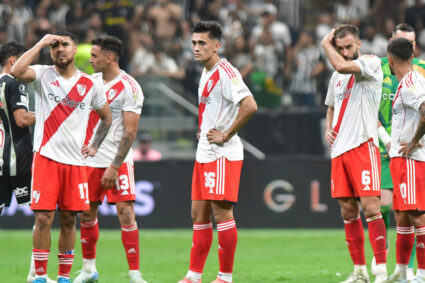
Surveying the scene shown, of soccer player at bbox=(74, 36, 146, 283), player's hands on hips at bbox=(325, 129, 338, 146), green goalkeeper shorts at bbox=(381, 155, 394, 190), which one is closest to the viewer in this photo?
player's hands on hips at bbox=(325, 129, 338, 146)

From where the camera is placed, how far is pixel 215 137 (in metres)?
9.00

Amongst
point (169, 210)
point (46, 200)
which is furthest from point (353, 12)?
point (46, 200)

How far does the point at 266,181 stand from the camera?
1642cm

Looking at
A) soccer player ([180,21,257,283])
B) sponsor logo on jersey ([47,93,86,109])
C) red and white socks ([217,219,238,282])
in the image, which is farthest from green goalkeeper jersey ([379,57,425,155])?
sponsor logo on jersey ([47,93,86,109])

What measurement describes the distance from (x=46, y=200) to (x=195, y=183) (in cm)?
162

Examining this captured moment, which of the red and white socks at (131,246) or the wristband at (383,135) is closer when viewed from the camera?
the red and white socks at (131,246)

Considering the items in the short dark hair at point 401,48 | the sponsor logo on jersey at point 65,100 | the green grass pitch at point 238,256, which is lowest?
the green grass pitch at point 238,256

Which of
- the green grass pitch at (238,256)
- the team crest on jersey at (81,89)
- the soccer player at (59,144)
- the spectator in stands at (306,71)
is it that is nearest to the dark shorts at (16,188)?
the green grass pitch at (238,256)

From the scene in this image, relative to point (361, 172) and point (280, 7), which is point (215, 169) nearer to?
point (361, 172)

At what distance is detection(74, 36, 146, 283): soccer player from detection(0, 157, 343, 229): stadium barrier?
6.56m

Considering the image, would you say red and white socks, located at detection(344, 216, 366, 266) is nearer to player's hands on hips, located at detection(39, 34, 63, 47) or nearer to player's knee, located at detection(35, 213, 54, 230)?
player's knee, located at detection(35, 213, 54, 230)

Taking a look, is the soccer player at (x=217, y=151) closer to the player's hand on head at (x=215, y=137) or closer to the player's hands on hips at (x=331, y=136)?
the player's hand on head at (x=215, y=137)

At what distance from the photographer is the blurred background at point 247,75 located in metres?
16.4

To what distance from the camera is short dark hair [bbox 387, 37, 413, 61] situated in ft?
29.3
